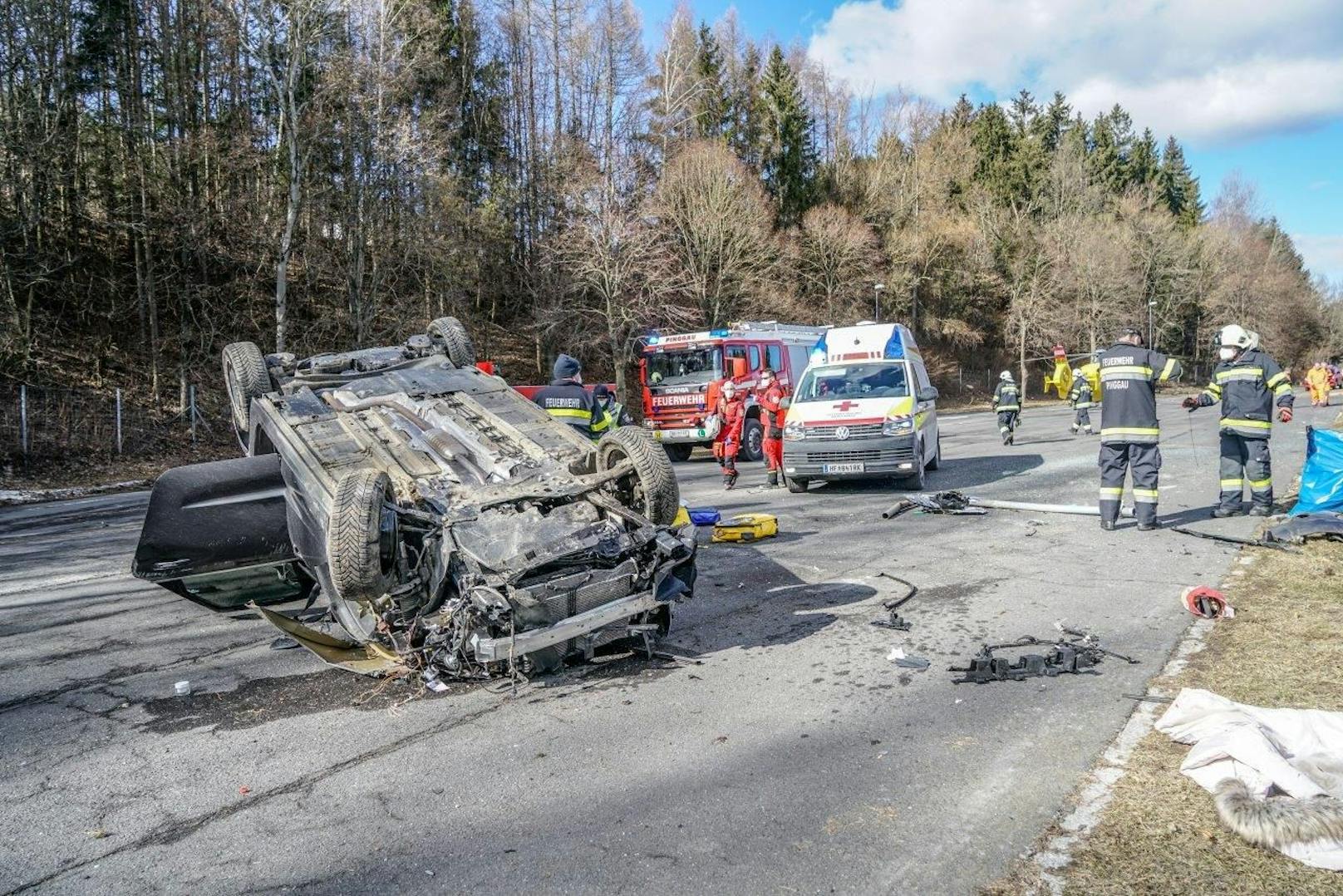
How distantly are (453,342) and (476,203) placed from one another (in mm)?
25359

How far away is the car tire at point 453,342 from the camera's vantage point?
8414mm

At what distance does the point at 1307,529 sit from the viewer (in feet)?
24.5

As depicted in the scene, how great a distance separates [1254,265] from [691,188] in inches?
2200

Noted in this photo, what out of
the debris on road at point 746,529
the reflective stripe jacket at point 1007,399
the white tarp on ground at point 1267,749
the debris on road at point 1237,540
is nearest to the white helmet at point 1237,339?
the debris on road at point 1237,540

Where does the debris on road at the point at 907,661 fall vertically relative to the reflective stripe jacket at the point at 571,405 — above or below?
below

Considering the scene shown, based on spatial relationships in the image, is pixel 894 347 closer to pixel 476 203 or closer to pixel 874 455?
pixel 874 455

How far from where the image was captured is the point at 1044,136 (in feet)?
214

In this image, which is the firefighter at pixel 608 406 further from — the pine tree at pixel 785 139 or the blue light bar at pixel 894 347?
the pine tree at pixel 785 139

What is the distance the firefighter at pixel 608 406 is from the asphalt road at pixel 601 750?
9.27 feet

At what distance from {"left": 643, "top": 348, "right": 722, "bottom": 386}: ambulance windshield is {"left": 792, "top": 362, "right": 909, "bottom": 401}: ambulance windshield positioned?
222 inches

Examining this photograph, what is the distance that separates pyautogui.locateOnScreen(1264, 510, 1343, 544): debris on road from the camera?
7418mm

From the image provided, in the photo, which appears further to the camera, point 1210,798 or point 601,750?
point 601,750

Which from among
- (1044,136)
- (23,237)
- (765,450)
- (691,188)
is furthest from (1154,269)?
(23,237)

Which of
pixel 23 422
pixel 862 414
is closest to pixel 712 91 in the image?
pixel 23 422
